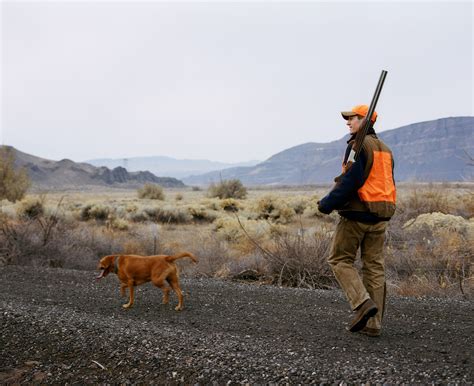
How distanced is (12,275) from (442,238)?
9.07 meters

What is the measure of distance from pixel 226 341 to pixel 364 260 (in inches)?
65.3

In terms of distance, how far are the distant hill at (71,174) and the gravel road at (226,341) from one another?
97.1 metres

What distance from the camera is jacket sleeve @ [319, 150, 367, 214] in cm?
529

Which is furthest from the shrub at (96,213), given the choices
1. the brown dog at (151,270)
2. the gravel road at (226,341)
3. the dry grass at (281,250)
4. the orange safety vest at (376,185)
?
the orange safety vest at (376,185)

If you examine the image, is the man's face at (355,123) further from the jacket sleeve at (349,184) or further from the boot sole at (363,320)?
the boot sole at (363,320)

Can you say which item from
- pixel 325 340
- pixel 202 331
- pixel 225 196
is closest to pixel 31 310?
pixel 202 331

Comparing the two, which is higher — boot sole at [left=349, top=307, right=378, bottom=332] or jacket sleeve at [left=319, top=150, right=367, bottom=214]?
jacket sleeve at [left=319, top=150, right=367, bottom=214]

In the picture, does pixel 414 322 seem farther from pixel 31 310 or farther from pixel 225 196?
pixel 225 196

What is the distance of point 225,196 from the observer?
3616 cm

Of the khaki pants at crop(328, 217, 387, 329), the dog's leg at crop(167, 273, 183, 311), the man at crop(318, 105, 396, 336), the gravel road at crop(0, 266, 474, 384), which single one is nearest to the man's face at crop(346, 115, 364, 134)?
the man at crop(318, 105, 396, 336)

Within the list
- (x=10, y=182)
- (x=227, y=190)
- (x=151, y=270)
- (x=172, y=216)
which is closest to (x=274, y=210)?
(x=172, y=216)

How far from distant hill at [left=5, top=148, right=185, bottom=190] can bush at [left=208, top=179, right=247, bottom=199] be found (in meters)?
69.1

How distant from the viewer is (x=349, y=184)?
5.29 meters

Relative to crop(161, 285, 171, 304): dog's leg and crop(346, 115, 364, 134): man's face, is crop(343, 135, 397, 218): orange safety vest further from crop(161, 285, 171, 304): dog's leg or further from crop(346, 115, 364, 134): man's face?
crop(161, 285, 171, 304): dog's leg
